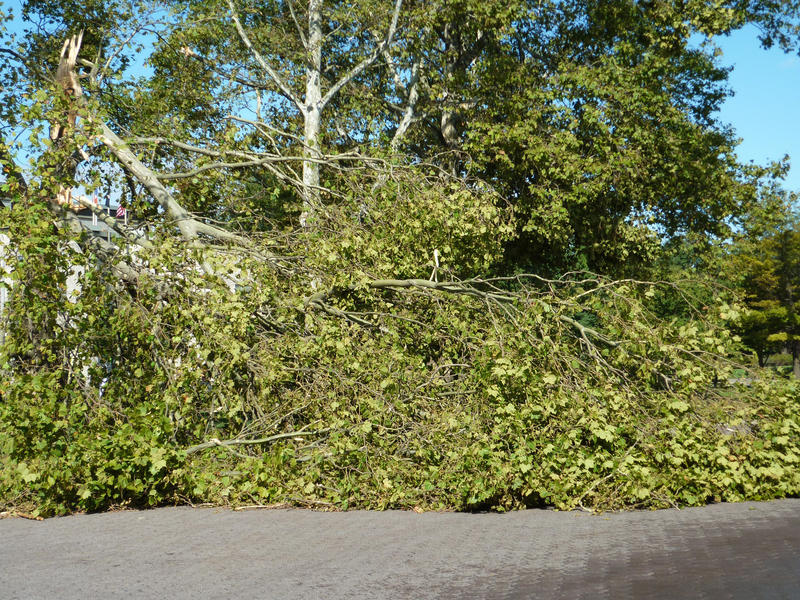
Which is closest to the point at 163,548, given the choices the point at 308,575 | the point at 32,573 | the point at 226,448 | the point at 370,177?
the point at 32,573

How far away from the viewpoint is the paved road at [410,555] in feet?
15.2

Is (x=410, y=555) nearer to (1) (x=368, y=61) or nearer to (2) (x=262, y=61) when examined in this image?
(2) (x=262, y=61)

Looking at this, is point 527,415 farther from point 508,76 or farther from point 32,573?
point 508,76

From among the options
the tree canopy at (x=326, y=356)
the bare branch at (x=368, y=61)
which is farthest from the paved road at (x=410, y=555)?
the bare branch at (x=368, y=61)

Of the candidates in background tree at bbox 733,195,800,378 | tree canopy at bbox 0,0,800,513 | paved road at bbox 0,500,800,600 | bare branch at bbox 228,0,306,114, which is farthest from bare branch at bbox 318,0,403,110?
background tree at bbox 733,195,800,378

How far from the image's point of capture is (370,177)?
1148 cm

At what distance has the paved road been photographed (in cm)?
464

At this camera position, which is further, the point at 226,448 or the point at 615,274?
the point at 615,274

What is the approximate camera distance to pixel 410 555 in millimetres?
5523

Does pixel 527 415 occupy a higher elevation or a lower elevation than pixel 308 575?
higher

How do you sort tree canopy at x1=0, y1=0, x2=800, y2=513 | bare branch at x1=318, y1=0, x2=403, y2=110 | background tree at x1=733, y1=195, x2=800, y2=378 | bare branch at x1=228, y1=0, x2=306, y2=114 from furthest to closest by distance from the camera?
background tree at x1=733, y1=195, x2=800, y2=378, bare branch at x1=318, y1=0, x2=403, y2=110, bare branch at x1=228, y1=0, x2=306, y2=114, tree canopy at x1=0, y1=0, x2=800, y2=513

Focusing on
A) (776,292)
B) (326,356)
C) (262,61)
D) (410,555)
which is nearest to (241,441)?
(326,356)

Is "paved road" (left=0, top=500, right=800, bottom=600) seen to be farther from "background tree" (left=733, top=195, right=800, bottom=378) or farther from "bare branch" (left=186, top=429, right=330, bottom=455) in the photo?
"background tree" (left=733, top=195, right=800, bottom=378)

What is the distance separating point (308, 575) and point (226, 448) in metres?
3.45
